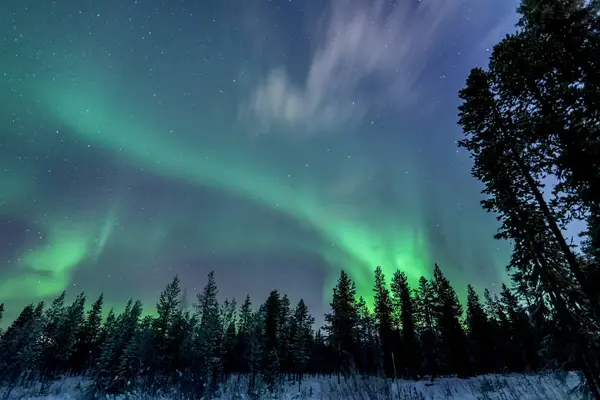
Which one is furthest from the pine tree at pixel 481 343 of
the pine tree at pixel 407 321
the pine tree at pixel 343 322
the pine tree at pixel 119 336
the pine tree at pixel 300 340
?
the pine tree at pixel 119 336

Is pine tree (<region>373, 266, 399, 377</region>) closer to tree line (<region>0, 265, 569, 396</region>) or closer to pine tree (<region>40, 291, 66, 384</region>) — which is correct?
tree line (<region>0, 265, 569, 396</region>)

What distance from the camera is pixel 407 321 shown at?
4050cm

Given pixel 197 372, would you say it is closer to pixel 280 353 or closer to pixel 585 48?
pixel 585 48

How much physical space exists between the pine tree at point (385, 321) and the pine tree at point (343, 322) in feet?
18.9

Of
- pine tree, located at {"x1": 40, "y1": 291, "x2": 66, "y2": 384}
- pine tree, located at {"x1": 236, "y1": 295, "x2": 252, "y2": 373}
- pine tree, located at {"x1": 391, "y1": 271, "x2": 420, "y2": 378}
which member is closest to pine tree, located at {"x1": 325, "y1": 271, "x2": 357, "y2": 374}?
pine tree, located at {"x1": 391, "y1": 271, "x2": 420, "y2": 378}

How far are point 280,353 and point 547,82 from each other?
148ft

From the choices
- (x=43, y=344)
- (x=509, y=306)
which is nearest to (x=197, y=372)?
(x=509, y=306)

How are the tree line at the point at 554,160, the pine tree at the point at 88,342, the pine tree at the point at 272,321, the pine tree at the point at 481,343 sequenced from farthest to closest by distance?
the pine tree at the point at 88,342, the pine tree at the point at 272,321, the pine tree at the point at 481,343, the tree line at the point at 554,160

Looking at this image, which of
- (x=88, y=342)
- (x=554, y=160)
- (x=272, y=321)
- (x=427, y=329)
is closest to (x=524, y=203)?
(x=554, y=160)

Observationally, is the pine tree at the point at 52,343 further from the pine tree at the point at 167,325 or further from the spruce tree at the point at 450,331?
the spruce tree at the point at 450,331

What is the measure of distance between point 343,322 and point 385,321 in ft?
33.0

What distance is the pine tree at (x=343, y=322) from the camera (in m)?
35.5

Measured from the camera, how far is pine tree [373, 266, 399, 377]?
39297mm

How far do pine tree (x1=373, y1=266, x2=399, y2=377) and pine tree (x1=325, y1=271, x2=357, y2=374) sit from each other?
576 cm
